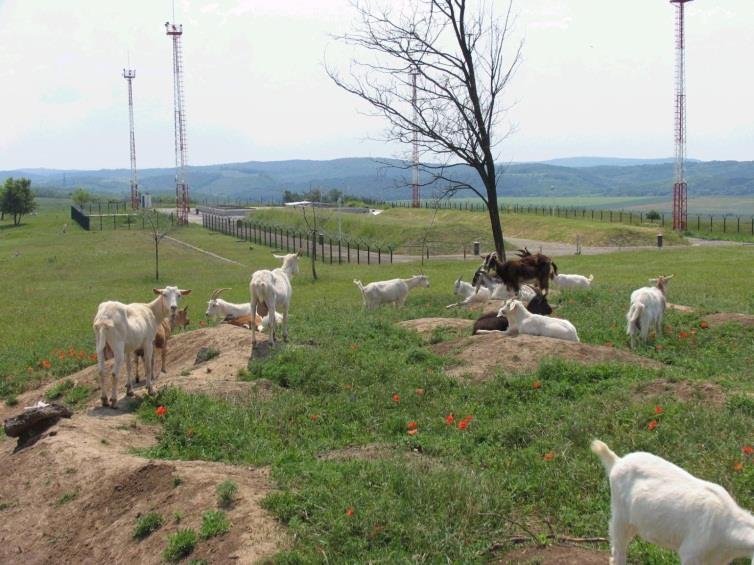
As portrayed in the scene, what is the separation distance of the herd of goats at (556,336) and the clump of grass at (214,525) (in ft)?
11.3

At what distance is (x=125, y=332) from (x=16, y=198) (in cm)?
8802

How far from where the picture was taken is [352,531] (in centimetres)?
743

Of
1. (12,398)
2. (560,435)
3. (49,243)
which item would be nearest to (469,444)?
(560,435)

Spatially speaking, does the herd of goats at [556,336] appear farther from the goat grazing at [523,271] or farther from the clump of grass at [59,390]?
the clump of grass at [59,390]

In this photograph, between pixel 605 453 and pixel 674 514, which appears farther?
pixel 605 453

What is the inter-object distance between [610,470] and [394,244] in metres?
52.0

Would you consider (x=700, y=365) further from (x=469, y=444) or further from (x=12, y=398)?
(x=12, y=398)

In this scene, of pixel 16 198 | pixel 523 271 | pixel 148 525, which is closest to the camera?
pixel 148 525

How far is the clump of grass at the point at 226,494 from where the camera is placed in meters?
8.03

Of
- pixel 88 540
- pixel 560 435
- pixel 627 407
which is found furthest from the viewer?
pixel 627 407

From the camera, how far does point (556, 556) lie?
6.93 m

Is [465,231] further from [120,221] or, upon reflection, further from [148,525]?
[148,525]

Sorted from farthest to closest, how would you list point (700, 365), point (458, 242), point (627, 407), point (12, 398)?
point (458, 242) → point (12, 398) → point (700, 365) → point (627, 407)

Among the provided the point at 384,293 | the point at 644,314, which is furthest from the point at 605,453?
the point at 384,293
